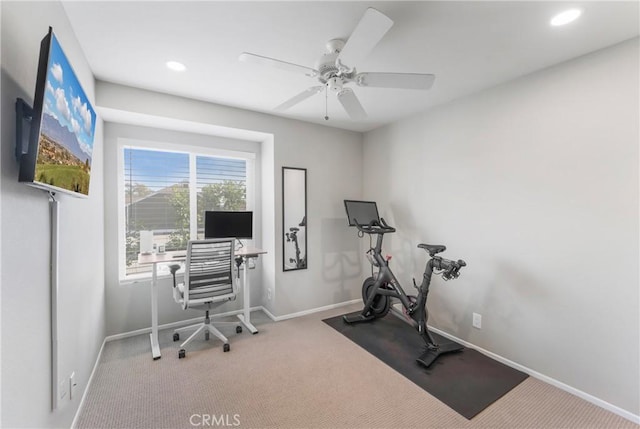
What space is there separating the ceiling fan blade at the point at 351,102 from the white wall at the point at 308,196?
A: 1559 millimetres

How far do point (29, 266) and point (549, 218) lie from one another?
3.45 metres

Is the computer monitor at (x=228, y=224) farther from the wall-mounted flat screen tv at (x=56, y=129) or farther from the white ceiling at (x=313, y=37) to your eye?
the wall-mounted flat screen tv at (x=56, y=129)

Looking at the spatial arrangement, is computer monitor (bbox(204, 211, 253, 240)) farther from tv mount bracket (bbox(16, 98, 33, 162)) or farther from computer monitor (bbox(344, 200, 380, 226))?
tv mount bracket (bbox(16, 98, 33, 162))

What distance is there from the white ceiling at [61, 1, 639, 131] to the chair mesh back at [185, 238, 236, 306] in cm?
162

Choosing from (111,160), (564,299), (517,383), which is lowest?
(517,383)

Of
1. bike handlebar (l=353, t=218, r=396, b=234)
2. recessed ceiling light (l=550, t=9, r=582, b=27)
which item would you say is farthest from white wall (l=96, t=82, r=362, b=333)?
recessed ceiling light (l=550, t=9, r=582, b=27)

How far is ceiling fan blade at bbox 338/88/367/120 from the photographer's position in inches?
79.4

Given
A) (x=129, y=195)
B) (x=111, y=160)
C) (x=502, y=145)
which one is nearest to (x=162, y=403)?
(x=129, y=195)

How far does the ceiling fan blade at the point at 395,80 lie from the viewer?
1.75 meters

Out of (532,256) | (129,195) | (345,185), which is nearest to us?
(532,256)

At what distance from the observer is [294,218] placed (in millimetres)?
3748

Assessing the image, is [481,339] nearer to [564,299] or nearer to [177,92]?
[564,299]

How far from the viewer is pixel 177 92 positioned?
286 cm

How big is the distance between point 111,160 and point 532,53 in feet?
13.6
